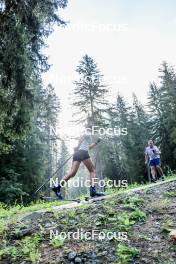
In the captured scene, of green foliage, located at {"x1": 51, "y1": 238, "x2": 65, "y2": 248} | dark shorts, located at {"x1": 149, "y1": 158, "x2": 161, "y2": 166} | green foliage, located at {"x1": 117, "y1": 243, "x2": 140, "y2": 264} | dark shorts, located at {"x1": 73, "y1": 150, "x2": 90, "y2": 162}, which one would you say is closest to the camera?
green foliage, located at {"x1": 117, "y1": 243, "x2": 140, "y2": 264}

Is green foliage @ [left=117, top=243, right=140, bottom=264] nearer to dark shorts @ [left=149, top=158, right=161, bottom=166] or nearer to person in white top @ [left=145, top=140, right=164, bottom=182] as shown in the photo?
person in white top @ [left=145, top=140, right=164, bottom=182]

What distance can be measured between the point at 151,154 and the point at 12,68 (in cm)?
766

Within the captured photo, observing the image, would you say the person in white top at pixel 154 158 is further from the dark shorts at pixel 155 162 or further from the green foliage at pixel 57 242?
the green foliage at pixel 57 242

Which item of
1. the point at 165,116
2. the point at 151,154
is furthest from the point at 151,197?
the point at 165,116

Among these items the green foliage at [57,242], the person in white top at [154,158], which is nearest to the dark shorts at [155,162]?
the person in white top at [154,158]

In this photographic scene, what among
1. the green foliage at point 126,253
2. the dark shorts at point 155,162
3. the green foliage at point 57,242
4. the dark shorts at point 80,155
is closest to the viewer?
the green foliage at point 126,253

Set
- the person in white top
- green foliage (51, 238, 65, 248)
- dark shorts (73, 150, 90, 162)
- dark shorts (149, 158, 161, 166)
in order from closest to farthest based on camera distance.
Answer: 1. green foliage (51, 238, 65, 248)
2. dark shorts (73, 150, 90, 162)
3. the person in white top
4. dark shorts (149, 158, 161, 166)

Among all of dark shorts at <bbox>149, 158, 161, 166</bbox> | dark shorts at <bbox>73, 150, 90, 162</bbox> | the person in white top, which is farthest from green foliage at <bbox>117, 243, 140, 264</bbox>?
dark shorts at <bbox>149, 158, 161, 166</bbox>

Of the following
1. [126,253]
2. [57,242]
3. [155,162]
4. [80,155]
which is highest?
[155,162]

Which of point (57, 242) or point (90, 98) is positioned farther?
point (90, 98)

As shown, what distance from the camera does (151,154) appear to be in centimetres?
1441

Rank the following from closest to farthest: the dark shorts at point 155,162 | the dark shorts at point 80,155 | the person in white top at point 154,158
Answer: the dark shorts at point 80,155, the person in white top at point 154,158, the dark shorts at point 155,162

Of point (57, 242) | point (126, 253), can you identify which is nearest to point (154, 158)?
point (57, 242)

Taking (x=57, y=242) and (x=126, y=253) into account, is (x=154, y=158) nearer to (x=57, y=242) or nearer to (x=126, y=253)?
(x=57, y=242)
